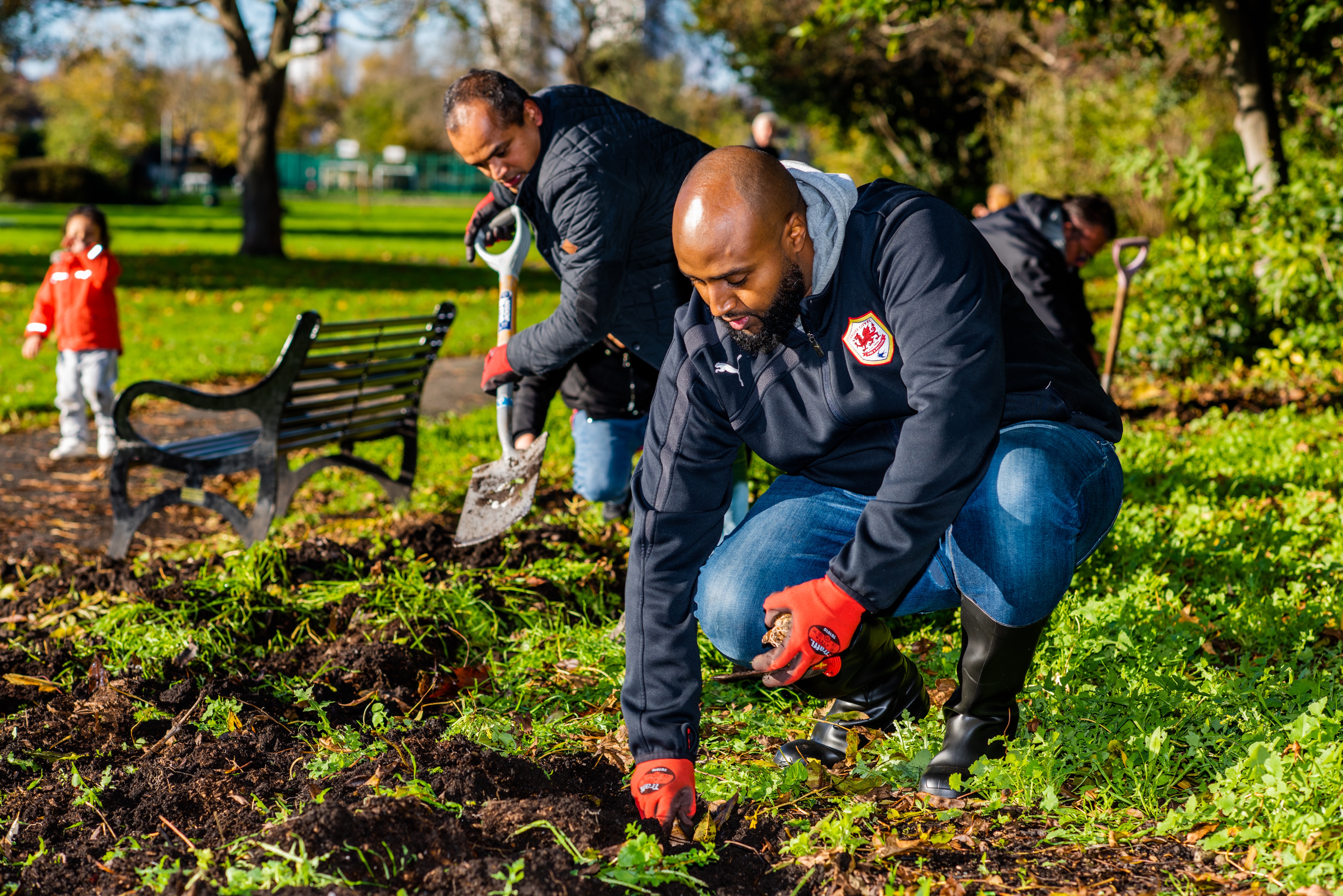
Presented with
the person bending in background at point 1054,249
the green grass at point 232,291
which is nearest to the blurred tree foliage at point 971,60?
the person bending in background at point 1054,249

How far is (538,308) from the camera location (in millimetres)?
12734

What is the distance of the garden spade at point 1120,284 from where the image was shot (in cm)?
662

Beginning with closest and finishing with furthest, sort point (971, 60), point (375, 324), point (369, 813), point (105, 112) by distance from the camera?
point (369, 813), point (375, 324), point (971, 60), point (105, 112)

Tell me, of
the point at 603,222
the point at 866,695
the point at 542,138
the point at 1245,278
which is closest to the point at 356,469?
the point at 542,138

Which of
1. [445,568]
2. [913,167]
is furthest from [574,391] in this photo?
[913,167]

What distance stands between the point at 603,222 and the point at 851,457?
136 cm

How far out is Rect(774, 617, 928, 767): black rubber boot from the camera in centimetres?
259

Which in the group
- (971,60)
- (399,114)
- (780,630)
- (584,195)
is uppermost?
(399,114)

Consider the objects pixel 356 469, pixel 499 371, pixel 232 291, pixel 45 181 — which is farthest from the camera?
pixel 45 181

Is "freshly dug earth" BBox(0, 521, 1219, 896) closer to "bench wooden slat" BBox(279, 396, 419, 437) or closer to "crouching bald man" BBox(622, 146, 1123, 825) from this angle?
"crouching bald man" BBox(622, 146, 1123, 825)

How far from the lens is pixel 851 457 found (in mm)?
2615

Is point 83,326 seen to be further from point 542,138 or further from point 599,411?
point 542,138

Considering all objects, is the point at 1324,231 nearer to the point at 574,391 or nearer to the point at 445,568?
the point at 574,391

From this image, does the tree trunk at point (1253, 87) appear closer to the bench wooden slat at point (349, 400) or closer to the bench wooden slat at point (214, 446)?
the bench wooden slat at point (349, 400)
